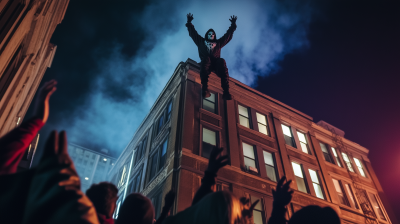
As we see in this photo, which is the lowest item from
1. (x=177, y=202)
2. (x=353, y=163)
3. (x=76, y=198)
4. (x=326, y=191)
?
(x=76, y=198)

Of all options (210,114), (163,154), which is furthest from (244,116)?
(163,154)

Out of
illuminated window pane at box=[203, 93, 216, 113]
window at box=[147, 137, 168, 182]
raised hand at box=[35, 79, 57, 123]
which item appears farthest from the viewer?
illuminated window pane at box=[203, 93, 216, 113]

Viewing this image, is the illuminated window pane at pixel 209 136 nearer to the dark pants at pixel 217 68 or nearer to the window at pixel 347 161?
the dark pants at pixel 217 68

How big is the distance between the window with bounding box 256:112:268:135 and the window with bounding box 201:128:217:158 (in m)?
4.09

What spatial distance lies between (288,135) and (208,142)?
7.52 metres

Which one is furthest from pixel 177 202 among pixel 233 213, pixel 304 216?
pixel 233 213

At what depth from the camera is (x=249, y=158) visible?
13586mm

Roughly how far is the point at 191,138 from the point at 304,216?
410 inches

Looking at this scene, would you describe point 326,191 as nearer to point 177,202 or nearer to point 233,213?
point 177,202

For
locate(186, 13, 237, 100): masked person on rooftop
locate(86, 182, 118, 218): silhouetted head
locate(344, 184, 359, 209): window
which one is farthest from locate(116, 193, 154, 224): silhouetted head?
locate(344, 184, 359, 209): window

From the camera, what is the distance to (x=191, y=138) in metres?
12.3

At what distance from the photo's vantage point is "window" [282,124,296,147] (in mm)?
16500

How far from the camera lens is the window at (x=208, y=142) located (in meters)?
12.5

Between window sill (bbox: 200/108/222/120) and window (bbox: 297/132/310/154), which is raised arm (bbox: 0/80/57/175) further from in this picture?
window (bbox: 297/132/310/154)
